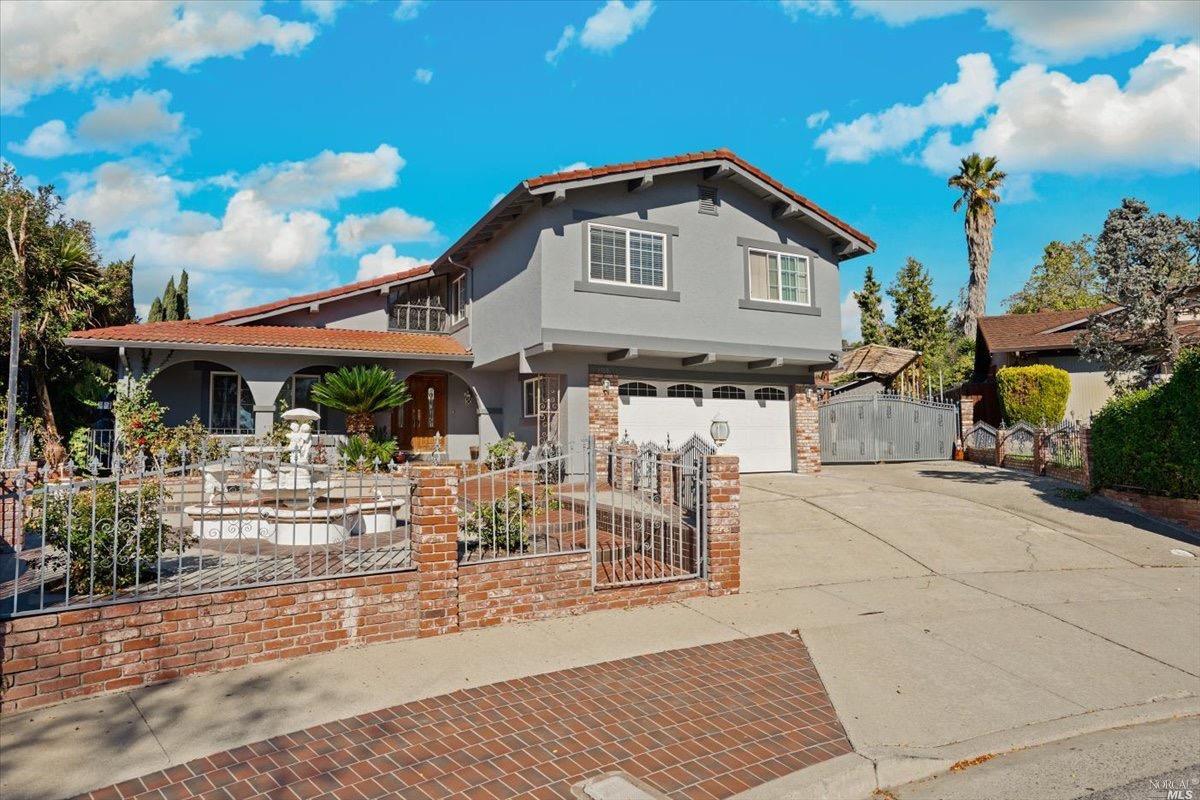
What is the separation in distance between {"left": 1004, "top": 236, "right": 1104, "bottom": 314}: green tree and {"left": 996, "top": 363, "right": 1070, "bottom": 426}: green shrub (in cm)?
2145

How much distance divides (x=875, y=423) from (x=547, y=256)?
38.1ft

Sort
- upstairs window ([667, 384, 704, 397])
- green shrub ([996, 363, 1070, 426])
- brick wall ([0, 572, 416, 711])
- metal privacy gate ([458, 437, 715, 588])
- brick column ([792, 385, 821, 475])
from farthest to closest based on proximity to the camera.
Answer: green shrub ([996, 363, 1070, 426]) < brick column ([792, 385, 821, 475]) < upstairs window ([667, 384, 704, 397]) < metal privacy gate ([458, 437, 715, 588]) < brick wall ([0, 572, 416, 711])

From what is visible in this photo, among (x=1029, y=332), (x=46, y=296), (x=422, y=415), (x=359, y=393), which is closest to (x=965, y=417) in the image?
(x=1029, y=332)

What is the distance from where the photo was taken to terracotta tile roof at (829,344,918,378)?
84.3 feet

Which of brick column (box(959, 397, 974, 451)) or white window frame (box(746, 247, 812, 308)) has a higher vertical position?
white window frame (box(746, 247, 812, 308))

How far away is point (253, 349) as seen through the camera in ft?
53.9

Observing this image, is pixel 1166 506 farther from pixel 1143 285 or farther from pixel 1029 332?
pixel 1029 332

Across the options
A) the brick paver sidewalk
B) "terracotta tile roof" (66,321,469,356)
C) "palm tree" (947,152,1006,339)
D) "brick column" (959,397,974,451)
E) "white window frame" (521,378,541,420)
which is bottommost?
the brick paver sidewalk

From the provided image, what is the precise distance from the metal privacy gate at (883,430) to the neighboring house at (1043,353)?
4635mm

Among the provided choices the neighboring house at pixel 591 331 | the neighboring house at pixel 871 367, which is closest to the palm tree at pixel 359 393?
the neighboring house at pixel 591 331

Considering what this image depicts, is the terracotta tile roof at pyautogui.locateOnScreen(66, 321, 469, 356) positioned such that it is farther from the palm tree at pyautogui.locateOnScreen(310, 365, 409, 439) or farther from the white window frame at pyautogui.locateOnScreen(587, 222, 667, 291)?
the white window frame at pyautogui.locateOnScreen(587, 222, 667, 291)

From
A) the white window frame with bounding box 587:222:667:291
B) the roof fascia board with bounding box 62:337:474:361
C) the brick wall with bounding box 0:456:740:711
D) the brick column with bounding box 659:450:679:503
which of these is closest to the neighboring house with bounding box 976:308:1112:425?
the white window frame with bounding box 587:222:667:291

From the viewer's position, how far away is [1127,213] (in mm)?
15289

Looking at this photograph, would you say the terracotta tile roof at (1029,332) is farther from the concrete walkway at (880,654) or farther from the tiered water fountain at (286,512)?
the tiered water fountain at (286,512)
